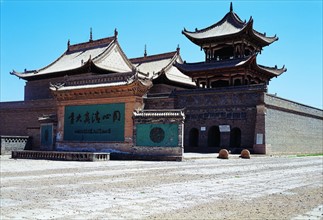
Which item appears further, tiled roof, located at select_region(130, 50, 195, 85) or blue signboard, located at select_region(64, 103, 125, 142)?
tiled roof, located at select_region(130, 50, 195, 85)

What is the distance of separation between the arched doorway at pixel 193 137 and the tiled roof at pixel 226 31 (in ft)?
28.9

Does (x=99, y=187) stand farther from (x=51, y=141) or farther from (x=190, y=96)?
(x=190, y=96)

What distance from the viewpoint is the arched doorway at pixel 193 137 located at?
103 feet

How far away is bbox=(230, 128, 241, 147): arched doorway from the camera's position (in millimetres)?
29781

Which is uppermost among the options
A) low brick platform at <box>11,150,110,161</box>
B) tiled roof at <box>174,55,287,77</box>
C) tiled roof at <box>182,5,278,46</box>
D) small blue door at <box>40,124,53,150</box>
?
tiled roof at <box>182,5,278,46</box>

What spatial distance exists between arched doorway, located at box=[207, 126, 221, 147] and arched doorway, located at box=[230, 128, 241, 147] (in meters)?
1.21

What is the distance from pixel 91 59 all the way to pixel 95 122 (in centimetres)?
978

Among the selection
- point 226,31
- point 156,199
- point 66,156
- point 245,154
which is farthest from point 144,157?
point 226,31

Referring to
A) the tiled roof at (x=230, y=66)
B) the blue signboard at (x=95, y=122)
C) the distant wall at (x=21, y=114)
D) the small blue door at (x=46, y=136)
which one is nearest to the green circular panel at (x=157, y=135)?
the blue signboard at (x=95, y=122)

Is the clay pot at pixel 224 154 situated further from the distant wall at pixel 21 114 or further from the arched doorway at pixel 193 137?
the distant wall at pixel 21 114

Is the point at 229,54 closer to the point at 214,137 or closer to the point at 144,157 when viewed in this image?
the point at 214,137

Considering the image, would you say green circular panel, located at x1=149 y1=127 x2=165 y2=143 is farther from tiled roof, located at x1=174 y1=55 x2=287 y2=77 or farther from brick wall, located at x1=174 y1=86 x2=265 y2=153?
tiled roof, located at x1=174 y1=55 x2=287 y2=77

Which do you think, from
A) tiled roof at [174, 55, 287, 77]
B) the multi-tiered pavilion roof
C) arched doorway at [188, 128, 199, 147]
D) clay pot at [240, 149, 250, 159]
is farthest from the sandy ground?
the multi-tiered pavilion roof

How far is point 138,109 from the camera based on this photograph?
2189 centimetres
